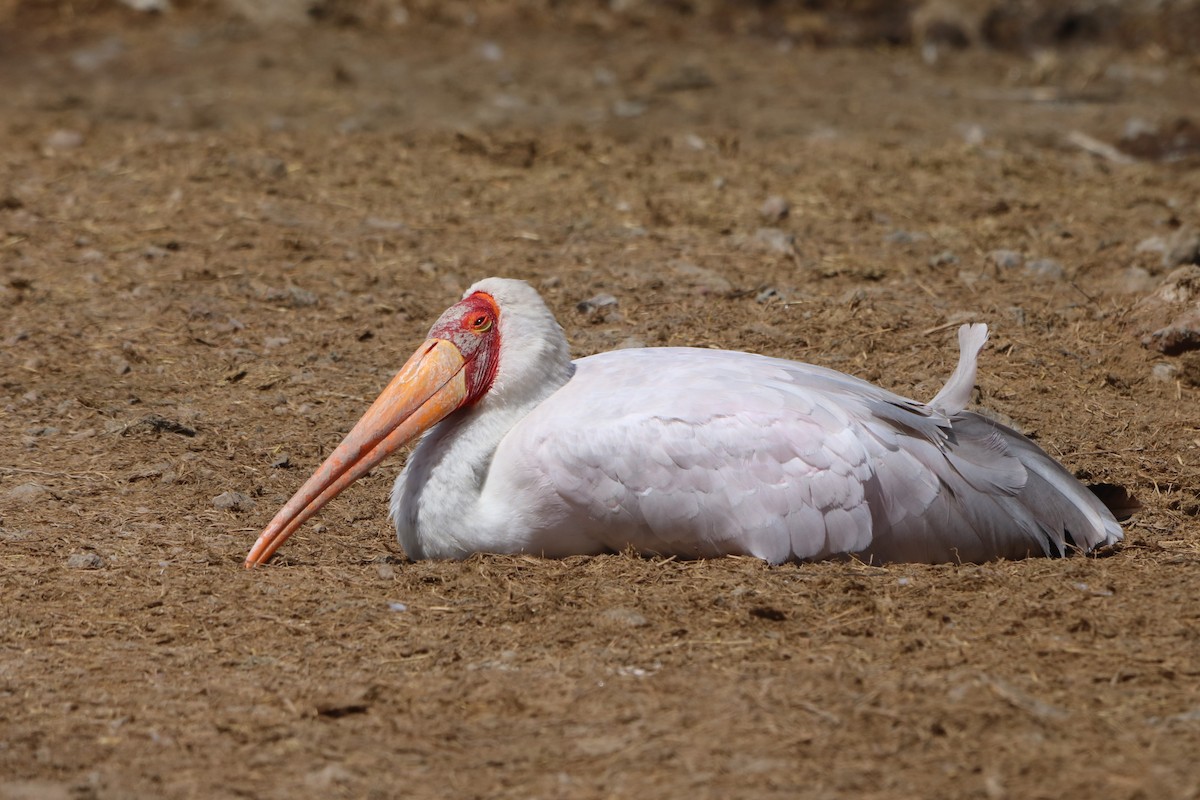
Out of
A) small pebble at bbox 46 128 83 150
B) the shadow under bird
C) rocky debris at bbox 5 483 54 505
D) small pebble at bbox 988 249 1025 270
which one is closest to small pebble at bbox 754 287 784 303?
small pebble at bbox 988 249 1025 270

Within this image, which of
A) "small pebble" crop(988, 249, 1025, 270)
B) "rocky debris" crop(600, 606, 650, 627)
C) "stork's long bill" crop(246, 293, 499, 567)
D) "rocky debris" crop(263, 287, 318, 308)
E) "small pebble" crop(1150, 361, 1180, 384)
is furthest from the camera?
"small pebble" crop(988, 249, 1025, 270)

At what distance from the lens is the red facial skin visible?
6391 mm

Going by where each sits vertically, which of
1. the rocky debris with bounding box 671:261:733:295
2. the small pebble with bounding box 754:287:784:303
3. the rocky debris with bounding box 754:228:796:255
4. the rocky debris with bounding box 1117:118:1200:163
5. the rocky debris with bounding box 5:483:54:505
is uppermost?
the rocky debris with bounding box 1117:118:1200:163

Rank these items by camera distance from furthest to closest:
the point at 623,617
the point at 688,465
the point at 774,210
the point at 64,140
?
Result: the point at 64,140
the point at 774,210
the point at 688,465
the point at 623,617

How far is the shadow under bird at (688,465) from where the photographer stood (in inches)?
235

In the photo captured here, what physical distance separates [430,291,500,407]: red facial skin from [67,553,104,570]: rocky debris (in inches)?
62.4

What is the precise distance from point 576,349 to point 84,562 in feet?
10.8

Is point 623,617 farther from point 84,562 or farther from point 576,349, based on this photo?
point 576,349

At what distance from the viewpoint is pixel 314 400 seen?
8016 mm

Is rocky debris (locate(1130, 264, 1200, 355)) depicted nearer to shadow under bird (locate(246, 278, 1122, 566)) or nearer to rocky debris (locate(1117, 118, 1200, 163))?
shadow under bird (locate(246, 278, 1122, 566))

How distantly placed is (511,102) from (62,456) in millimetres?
7366

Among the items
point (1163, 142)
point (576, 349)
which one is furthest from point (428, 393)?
point (1163, 142)

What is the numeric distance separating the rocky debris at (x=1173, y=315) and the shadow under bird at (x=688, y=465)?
2.19 metres

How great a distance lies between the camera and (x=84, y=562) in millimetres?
5969
